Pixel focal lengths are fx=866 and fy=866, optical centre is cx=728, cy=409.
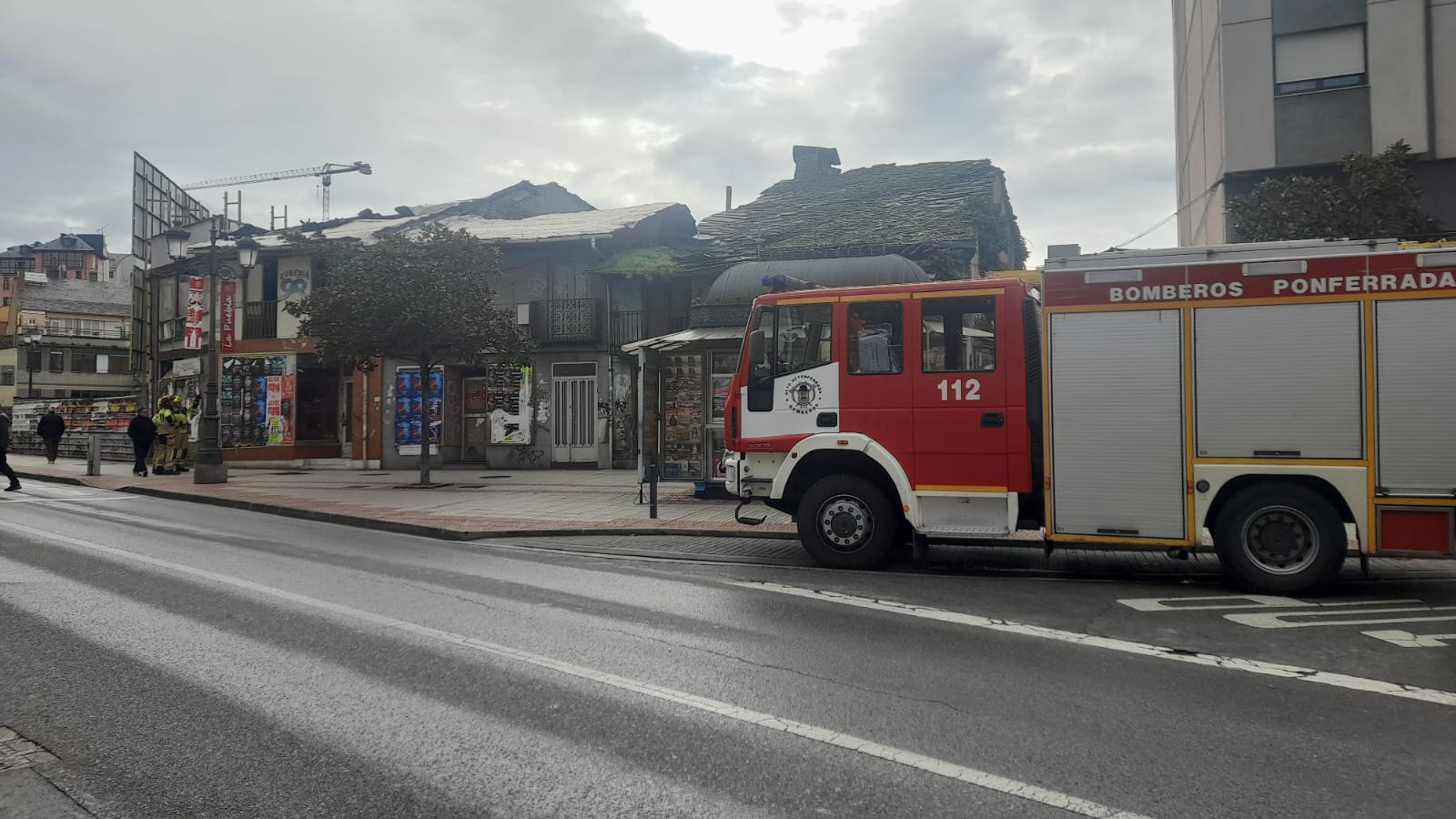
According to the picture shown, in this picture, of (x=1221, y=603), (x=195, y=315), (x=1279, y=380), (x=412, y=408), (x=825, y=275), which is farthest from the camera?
(x=412, y=408)

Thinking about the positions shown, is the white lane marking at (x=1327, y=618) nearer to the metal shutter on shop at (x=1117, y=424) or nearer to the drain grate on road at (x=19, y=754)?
the metal shutter on shop at (x=1117, y=424)

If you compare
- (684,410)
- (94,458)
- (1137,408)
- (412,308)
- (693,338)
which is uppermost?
(412,308)

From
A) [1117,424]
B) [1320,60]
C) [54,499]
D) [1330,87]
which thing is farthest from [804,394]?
[54,499]

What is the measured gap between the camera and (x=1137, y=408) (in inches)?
287

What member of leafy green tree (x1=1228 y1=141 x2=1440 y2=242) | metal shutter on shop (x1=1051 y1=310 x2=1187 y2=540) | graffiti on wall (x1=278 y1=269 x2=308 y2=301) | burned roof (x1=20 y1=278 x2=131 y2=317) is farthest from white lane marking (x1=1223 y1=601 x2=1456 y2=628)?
burned roof (x1=20 y1=278 x2=131 y2=317)

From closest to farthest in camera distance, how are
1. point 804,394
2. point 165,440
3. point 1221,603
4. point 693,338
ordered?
point 1221,603 → point 804,394 → point 693,338 → point 165,440

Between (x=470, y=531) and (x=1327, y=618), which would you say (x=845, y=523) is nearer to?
(x=1327, y=618)

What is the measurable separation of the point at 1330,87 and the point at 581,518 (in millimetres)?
14751

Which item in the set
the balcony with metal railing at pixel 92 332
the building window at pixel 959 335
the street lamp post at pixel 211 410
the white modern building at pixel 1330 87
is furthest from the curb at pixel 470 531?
the balcony with metal railing at pixel 92 332

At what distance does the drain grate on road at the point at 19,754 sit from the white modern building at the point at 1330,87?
15.6 m

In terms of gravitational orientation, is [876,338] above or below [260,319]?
below

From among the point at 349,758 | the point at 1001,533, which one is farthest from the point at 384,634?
the point at 1001,533

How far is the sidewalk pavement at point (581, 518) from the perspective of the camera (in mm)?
8484

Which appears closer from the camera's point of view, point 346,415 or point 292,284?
point 346,415
